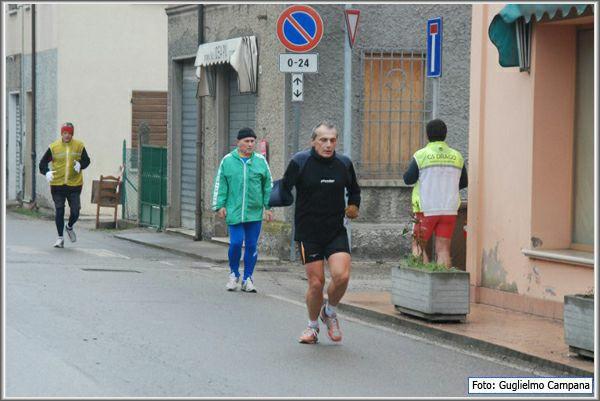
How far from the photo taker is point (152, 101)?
2933 centimetres

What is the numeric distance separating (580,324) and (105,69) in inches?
838

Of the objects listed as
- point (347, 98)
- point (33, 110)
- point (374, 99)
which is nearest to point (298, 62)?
point (347, 98)

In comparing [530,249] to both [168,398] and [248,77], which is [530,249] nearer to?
[168,398]

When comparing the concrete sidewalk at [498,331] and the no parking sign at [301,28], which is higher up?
the no parking sign at [301,28]

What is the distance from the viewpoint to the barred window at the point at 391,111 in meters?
19.1

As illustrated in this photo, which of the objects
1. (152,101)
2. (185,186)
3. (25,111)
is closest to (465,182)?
(185,186)

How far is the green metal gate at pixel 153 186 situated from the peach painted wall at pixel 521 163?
1094 centimetres

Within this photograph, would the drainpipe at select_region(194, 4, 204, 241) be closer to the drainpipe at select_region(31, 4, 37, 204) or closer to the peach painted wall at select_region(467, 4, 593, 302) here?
the peach painted wall at select_region(467, 4, 593, 302)

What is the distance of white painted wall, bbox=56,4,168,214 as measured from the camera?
97.0 ft

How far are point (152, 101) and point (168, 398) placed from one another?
21620mm

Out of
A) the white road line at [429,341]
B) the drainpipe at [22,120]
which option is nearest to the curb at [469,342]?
the white road line at [429,341]

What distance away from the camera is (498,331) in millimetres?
11539

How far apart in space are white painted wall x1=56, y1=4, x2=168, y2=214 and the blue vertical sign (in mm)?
16767

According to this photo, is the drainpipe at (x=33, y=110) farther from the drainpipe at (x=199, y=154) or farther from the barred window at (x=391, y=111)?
the barred window at (x=391, y=111)
